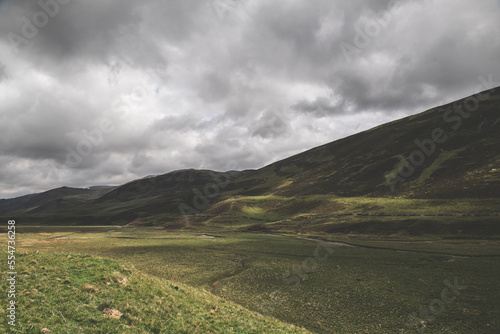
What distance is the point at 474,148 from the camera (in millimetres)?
142500

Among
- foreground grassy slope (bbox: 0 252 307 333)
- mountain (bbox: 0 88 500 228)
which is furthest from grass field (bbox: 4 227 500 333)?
mountain (bbox: 0 88 500 228)

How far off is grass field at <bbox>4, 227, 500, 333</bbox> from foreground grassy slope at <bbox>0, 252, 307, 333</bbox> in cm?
109

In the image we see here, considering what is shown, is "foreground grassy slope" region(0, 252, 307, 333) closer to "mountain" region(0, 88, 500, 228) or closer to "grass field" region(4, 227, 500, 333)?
"grass field" region(4, 227, 500, 333)

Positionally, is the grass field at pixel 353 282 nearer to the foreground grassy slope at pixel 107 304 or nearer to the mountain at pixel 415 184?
the foreground grassy slope at pixel 107 304

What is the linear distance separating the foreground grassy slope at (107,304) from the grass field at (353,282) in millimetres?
1094

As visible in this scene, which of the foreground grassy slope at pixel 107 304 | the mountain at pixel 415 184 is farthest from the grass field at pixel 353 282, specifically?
the mountain at pixel 415 184

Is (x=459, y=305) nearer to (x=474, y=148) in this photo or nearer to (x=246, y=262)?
(x=246, y=262)

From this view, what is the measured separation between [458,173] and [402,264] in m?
111

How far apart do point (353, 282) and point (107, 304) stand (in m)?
32.9

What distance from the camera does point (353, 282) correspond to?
36688 millimetres

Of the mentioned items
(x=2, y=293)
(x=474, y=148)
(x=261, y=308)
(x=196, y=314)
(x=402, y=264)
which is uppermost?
(x=474, y=148)

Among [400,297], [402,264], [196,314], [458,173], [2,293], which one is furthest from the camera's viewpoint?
[458,173]

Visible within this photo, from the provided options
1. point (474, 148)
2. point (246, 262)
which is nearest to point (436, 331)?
point (246, 262)

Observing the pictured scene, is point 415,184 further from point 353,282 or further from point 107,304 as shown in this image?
point 107,304
